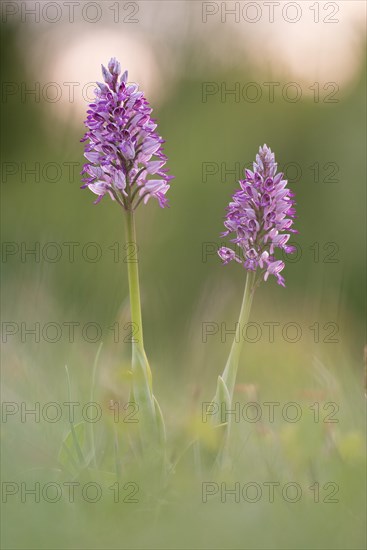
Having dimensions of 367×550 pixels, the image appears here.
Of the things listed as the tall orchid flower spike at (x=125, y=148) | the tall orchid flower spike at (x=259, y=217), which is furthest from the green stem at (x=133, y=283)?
the tall orchid flower spike at (x=259, y=217)

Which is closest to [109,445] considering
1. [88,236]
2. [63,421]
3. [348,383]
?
[63,421]

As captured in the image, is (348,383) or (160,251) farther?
(160,251)

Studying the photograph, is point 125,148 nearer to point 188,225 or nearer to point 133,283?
point 133,283

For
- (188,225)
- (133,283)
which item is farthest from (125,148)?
(188,225)

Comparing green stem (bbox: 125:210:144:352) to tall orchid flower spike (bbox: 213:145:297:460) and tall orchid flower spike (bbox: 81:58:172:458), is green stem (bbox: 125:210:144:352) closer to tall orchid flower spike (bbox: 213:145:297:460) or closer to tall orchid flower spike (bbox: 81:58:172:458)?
tall orchid flower spike (bbox: 81:58:172:458)

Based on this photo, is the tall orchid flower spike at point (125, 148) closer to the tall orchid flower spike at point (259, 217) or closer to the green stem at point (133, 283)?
the green stem at point (133, 283)

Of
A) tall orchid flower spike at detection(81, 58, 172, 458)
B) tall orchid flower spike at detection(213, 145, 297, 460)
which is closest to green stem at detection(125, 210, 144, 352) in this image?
tall orchid flower spike at detection(81, 58, 172, 458)

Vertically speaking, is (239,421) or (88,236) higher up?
(88,236)

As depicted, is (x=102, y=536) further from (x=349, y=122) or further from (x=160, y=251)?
(x=349, y=122)
